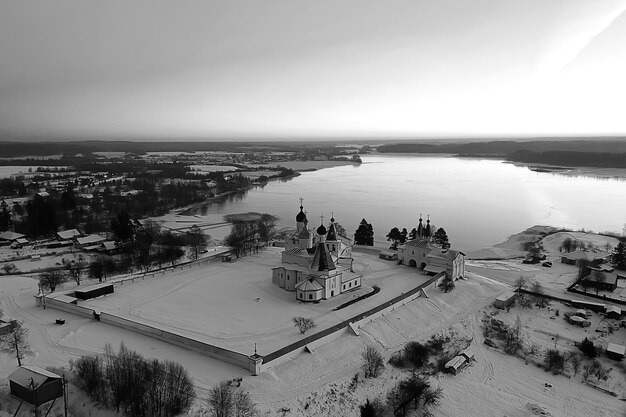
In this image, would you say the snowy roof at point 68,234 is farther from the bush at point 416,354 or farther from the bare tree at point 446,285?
the bush at point 416,354

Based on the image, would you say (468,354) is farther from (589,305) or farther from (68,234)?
(68,234)

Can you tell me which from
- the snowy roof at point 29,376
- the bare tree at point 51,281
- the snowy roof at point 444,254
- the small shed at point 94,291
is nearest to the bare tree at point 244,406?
the snowy roof at point 29,376

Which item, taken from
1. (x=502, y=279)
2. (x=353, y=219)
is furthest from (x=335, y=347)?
(x=353, y=219)

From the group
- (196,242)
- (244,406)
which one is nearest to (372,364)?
(244,406)

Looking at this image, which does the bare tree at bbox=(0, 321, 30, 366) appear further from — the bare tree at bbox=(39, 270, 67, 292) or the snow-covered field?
the bare tree at bbox=(39, 270, 67, 292)

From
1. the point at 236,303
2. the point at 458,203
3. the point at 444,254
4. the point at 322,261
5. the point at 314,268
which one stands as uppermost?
the point at 322,261

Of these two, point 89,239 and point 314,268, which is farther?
point 89,239
